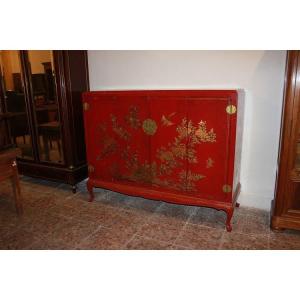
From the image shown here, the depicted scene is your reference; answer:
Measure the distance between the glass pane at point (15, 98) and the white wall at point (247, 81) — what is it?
1133 millimetres

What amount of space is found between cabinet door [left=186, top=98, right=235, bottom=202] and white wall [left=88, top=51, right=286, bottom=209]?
598 mm

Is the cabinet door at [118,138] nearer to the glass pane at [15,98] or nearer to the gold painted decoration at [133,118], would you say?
the gold painted decoration at [133,118]

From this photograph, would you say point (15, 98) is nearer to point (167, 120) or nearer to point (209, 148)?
point (167, 120)

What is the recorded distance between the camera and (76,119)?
9.81 feet

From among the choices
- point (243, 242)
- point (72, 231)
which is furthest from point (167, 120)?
point (72, 231)

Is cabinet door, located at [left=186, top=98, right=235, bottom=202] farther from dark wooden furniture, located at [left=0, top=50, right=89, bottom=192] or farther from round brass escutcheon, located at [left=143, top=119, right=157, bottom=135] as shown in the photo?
dark wooden furniture, located at [left=0, top=50, right=89, bottom=192]

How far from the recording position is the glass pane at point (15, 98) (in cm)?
299

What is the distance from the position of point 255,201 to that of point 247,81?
46.5 inches

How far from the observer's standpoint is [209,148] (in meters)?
2.13

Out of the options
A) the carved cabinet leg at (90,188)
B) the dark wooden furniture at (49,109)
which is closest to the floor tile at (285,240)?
the carved cabinet leg at (90,188)

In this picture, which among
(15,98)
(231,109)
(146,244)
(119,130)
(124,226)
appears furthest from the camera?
(15,98)

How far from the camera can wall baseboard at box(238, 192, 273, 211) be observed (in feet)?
8.52

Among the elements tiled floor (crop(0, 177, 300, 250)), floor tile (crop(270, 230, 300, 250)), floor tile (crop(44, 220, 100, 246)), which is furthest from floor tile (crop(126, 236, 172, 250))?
floor tile (crop(270, 230, 300, 250))
